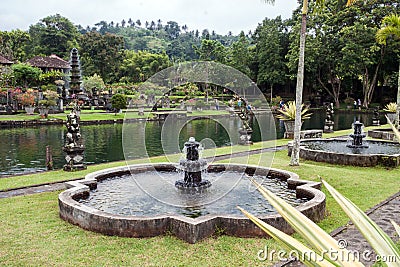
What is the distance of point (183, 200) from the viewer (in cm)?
686

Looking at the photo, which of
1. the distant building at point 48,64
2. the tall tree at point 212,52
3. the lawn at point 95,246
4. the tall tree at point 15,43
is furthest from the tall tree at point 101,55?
the lawn at point 95,246

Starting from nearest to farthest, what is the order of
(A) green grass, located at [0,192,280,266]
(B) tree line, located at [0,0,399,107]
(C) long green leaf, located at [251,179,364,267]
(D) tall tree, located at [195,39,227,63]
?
1. (C) long green leaf, located at [251,179,364,267]
2. (A) green grass, located at [0,192,280,266]
3. (B) tree line, located at [0,0,399,107]
4. (D) tall tree, located at [195,39,227,63]

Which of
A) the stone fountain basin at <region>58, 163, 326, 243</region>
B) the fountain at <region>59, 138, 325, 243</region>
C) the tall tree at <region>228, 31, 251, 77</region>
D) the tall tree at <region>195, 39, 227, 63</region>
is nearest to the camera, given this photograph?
the stone fountain basin at <region>58, 163, 326, 243</region>

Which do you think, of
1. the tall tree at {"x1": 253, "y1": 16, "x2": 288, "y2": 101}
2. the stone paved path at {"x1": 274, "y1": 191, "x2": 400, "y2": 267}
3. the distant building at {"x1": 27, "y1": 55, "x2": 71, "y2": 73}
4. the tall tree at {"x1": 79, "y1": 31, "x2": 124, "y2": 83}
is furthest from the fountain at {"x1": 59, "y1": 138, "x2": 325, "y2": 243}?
the tall tree at {"x1": 79, "y1": 31, "x2": 124, "y2": 83}

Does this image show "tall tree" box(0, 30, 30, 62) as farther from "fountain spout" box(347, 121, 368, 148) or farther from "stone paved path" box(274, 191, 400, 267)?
"stone paved path" box(274, 191, 400, 267)

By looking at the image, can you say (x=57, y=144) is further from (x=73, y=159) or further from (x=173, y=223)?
(x=173, y=223)

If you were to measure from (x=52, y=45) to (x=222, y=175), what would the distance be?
56912mm

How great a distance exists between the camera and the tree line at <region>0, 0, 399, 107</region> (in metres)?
35.6

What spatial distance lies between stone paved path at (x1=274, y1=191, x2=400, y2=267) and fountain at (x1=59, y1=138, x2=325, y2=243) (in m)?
0.55

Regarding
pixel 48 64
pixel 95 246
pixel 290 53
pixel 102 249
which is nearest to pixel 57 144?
pixel 95 246

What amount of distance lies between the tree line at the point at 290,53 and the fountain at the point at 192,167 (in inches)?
912

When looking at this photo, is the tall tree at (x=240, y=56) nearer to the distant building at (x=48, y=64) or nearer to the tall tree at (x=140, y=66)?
the tall tree at (x=140, y=66)

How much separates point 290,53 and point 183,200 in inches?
1440

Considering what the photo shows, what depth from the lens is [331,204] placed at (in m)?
6.69
